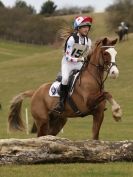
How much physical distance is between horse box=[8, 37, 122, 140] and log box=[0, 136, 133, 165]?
1651 millimetres

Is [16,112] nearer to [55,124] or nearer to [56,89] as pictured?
[55,124]

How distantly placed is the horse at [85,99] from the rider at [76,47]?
0.56 ft

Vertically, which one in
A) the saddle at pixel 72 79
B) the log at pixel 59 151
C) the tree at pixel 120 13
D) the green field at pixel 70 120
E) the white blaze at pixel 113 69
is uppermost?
the tree at pixel 120 13

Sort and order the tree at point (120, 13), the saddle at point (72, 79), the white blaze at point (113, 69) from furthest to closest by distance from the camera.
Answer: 1. the tree at point (120, 13)
2. the saddle at point (72, 79)
3. the white blaze at point (113, 69)

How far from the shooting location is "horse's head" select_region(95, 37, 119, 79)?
11.2 metres

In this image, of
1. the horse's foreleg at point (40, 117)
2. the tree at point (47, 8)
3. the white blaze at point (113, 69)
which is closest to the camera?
the white blaze at point (113, 69)

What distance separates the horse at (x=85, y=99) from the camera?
1134cm

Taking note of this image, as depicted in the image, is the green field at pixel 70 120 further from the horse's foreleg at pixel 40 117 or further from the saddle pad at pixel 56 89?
the horse's foreleg at pixel 40 117

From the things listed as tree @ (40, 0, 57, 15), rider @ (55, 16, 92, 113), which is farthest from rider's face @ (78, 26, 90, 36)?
tree @ (40, 0, 57, 15)

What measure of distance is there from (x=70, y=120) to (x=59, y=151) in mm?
18832

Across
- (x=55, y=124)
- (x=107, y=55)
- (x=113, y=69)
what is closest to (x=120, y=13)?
(x=55, y=124)

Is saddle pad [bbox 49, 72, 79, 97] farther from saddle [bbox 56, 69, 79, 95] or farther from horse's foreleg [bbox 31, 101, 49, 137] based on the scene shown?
horse's foreleg [bbox 31, 101, 49, 137]

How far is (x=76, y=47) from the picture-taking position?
39.2 feet

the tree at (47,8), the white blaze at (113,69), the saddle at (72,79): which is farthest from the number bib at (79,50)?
the tree at (47,8)
